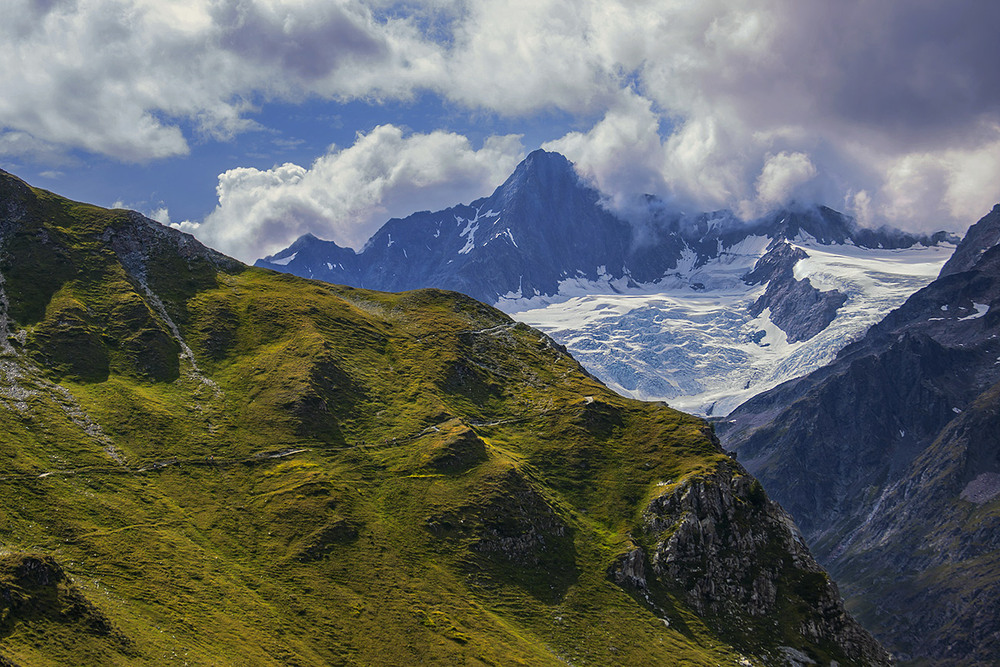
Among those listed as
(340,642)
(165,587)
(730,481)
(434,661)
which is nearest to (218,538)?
(165,587)

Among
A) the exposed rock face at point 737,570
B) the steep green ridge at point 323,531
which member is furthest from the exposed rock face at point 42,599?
the exposed rock face at point 737,570

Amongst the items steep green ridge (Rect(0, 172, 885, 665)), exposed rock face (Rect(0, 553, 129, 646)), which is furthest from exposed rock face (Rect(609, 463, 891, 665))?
exposed rock face (Rect(0, 553, 129, 646))

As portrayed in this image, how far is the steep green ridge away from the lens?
118 m

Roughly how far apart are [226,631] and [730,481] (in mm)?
117909

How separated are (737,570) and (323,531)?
86747mm

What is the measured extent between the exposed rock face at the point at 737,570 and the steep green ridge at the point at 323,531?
53 centimetres

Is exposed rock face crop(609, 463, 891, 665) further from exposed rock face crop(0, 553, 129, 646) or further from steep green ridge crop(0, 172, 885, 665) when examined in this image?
exposed rock face crop(0, 553, 129, 646)

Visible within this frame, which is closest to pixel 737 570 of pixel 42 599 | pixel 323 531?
pixel 323 531

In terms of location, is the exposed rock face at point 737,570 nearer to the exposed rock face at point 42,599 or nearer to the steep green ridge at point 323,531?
the steep green ridge at point 323,531

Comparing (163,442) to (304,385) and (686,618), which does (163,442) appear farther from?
(686,618)

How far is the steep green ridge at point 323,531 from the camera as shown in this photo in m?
118

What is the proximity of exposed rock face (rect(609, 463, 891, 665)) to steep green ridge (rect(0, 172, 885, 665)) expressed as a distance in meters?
0.53

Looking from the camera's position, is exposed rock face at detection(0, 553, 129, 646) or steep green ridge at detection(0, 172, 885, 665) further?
steep green ridge at detection(0, 172, 885, 665)

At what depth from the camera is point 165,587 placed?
120125mm
